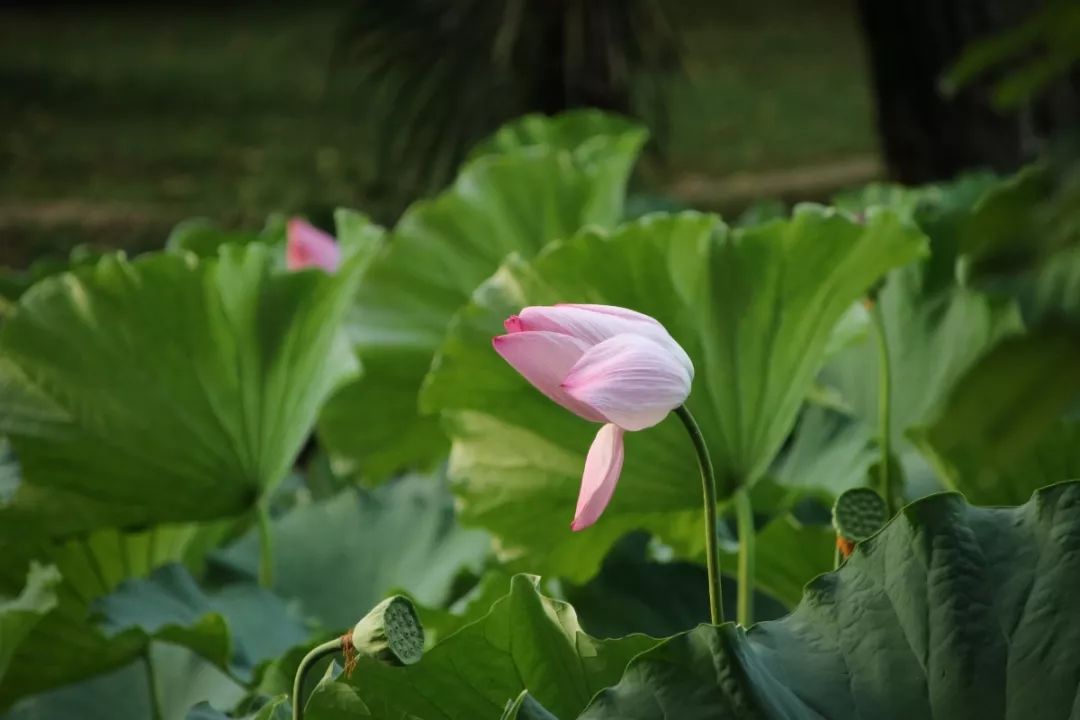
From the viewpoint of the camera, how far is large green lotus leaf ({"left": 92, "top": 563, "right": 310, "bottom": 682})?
786mm

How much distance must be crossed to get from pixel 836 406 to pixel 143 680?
0.48 m

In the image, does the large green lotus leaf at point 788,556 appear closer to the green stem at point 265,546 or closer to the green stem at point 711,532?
the green stem at point 711,532

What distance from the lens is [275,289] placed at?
1.00 meters

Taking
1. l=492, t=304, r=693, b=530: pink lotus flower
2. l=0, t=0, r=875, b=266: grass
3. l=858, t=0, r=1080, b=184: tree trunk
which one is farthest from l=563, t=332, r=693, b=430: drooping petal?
l=0, t=0, r=875, b=266: grass

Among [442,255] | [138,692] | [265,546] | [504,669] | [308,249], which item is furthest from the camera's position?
[442,255]

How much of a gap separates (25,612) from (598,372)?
0.33m

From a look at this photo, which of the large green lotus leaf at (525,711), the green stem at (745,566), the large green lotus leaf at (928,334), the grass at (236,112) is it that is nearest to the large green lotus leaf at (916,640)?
the large green lotus leaf at (525,711)

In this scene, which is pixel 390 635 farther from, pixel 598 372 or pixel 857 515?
pixel 857 515

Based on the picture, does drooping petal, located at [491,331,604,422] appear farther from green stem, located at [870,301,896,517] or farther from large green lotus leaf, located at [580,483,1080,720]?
green stem, located at [870,301,896,517]

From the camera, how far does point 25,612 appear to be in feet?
2.40

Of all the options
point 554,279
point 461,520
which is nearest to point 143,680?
point 461,520

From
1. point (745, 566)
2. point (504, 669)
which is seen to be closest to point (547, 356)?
point (504, 669)

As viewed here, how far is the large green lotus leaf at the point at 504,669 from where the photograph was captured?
1.93ft

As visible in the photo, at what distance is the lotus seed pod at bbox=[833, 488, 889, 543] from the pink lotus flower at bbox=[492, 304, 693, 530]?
10cm
